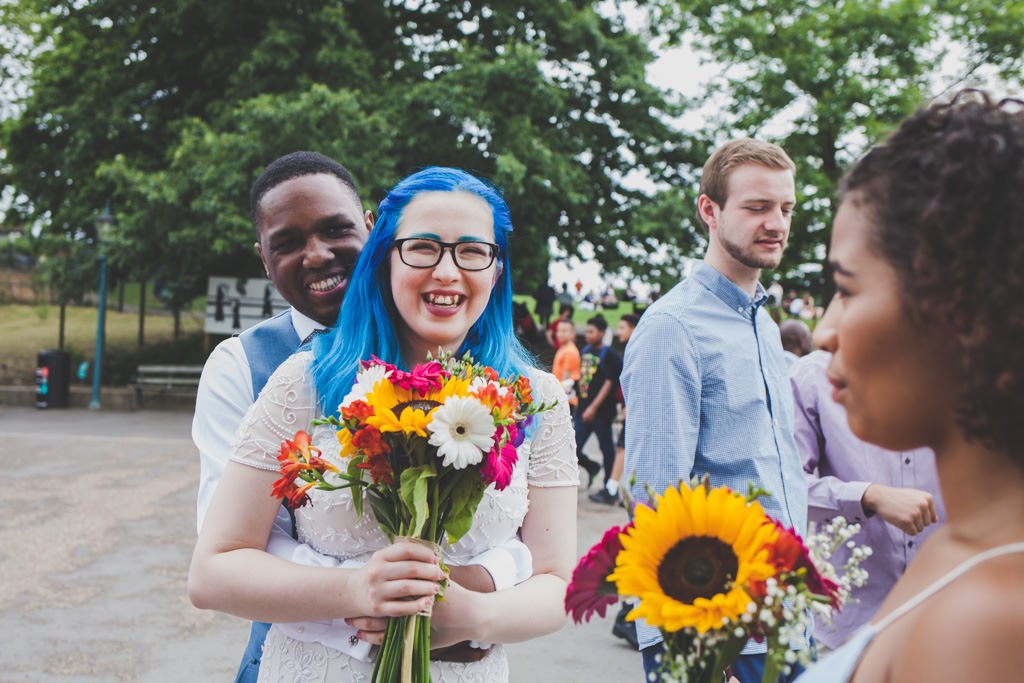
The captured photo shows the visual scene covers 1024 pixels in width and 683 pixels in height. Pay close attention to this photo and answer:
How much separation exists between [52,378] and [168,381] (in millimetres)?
2333

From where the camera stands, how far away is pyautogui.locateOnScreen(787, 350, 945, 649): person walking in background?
9.82ft

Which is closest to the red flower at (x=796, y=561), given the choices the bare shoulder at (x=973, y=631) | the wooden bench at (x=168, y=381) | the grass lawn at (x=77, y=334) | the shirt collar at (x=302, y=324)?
the bare shoulder at (x=973, y=631)

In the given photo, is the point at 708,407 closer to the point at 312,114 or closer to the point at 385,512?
the point at 385,512

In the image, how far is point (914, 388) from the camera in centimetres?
108

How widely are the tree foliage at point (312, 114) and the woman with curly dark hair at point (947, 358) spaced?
48.2ft

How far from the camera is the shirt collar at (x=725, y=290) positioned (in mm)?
3170

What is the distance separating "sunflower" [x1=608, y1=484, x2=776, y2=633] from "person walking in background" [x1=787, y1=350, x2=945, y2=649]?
1.84m

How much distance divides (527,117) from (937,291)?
16.5m

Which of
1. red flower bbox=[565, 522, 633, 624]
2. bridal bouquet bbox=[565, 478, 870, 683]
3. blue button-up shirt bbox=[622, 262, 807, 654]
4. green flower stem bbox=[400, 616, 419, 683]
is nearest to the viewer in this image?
bridal bouquet bbox=[565, 478, 870, 683]

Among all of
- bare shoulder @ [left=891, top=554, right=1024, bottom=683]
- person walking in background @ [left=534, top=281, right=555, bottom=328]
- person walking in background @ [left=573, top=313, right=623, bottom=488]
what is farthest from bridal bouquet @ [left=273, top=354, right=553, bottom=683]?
person walking in background @ [left=534, top=281, right=555, bottom=328]

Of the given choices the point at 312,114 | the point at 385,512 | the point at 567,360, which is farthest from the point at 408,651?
the point at 312,114

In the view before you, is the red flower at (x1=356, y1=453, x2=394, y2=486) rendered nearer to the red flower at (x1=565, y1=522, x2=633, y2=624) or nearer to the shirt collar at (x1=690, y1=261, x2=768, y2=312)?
the red flower at (x1=565, y1=522, x2=633, y2=624)

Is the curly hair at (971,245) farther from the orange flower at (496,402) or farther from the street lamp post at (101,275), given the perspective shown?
the street lamp post at (101,275)

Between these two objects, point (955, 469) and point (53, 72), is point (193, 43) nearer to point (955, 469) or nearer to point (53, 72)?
point (53, 72)
